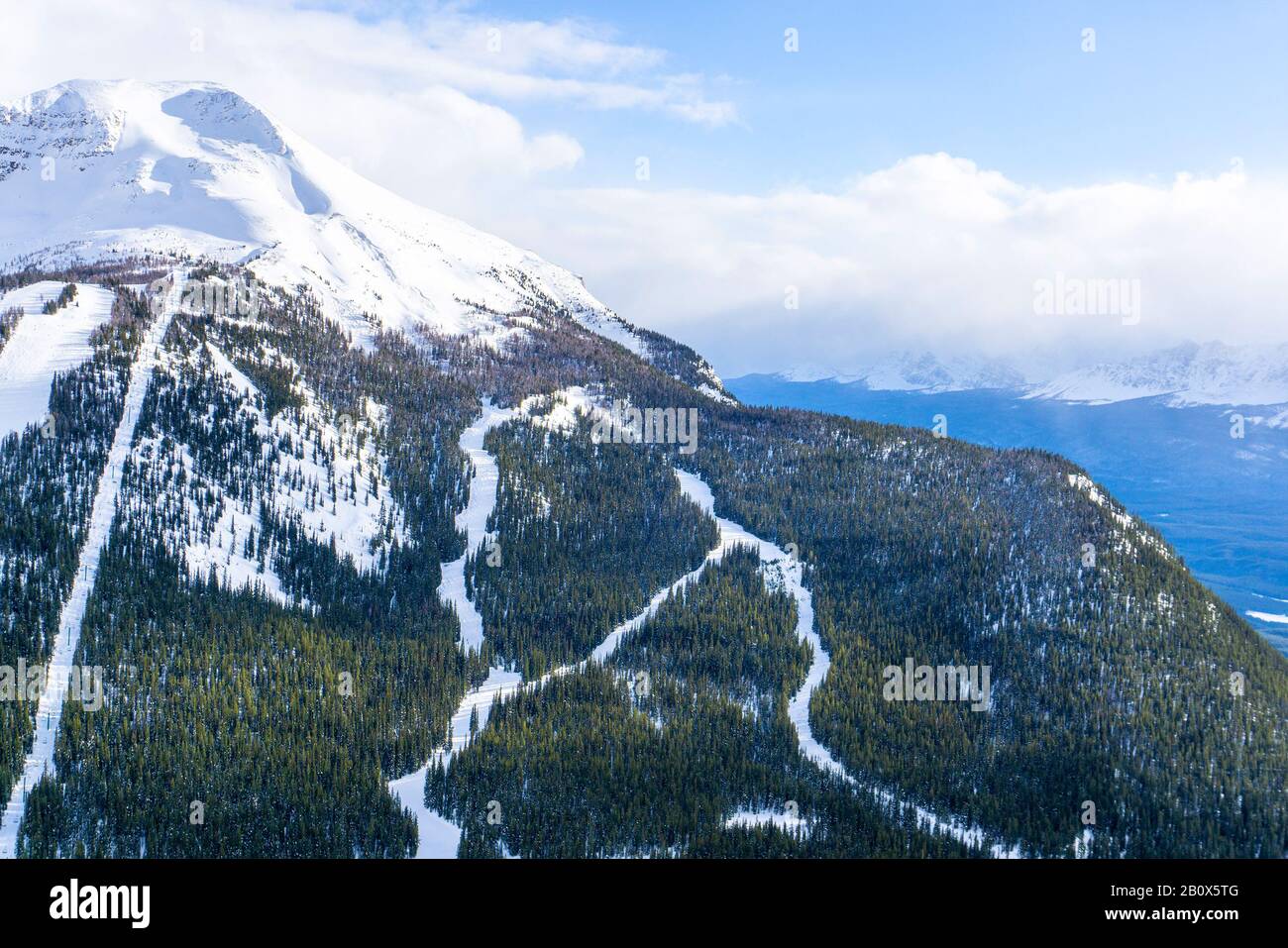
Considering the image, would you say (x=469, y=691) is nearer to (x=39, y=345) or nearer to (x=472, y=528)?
(x=472, y=528)

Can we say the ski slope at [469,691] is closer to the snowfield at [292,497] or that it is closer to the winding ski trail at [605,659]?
the winding ski trail at [605,659]

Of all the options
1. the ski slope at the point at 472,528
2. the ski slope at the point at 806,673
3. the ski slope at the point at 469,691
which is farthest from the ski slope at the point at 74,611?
the ski slope at the point at 806,673

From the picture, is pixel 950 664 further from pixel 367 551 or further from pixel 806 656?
pixel 367 551

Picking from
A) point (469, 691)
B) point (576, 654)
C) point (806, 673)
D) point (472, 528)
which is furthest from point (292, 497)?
point (806, 673)

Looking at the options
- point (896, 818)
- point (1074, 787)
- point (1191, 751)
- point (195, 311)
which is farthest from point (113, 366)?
point (1191, 751)

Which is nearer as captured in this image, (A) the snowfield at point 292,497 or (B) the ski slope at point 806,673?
(B) the ski slope at point 806,673
